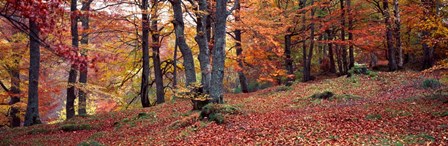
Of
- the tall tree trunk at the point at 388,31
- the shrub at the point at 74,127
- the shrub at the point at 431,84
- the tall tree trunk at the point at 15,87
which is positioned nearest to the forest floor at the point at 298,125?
the shrub at the point at 74,127

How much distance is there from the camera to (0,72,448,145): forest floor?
8023mm

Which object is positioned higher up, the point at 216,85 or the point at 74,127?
the point at 216,85

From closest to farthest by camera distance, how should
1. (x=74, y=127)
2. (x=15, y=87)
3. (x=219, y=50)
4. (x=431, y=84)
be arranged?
(x=219, y=50) → (x=74, y=127) → (x=431, y=84) → (x=15, y=87)

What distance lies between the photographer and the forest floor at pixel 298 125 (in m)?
8.02

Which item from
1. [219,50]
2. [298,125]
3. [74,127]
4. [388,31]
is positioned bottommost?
[74,127]

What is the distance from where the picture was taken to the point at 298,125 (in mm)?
9547

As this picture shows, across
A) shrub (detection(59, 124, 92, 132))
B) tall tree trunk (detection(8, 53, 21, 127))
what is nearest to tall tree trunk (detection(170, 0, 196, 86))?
shrub (detection(59, 124, 92, 132))

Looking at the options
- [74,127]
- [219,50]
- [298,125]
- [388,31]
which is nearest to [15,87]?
[74,127]

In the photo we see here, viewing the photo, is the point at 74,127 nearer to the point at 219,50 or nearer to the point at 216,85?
the point at 216,85

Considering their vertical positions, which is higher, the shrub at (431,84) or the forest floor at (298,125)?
the shrub at (431,84)

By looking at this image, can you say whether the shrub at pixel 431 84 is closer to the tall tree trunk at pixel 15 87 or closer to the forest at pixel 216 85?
the forest at pixel 216 85

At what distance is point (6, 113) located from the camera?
64.7 feet

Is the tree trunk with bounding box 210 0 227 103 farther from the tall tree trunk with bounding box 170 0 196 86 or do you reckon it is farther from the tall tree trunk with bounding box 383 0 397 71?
the tall tree trunk with bounding box 383 0 397 71

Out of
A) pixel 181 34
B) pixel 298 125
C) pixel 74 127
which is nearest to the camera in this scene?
pixel 298 125
